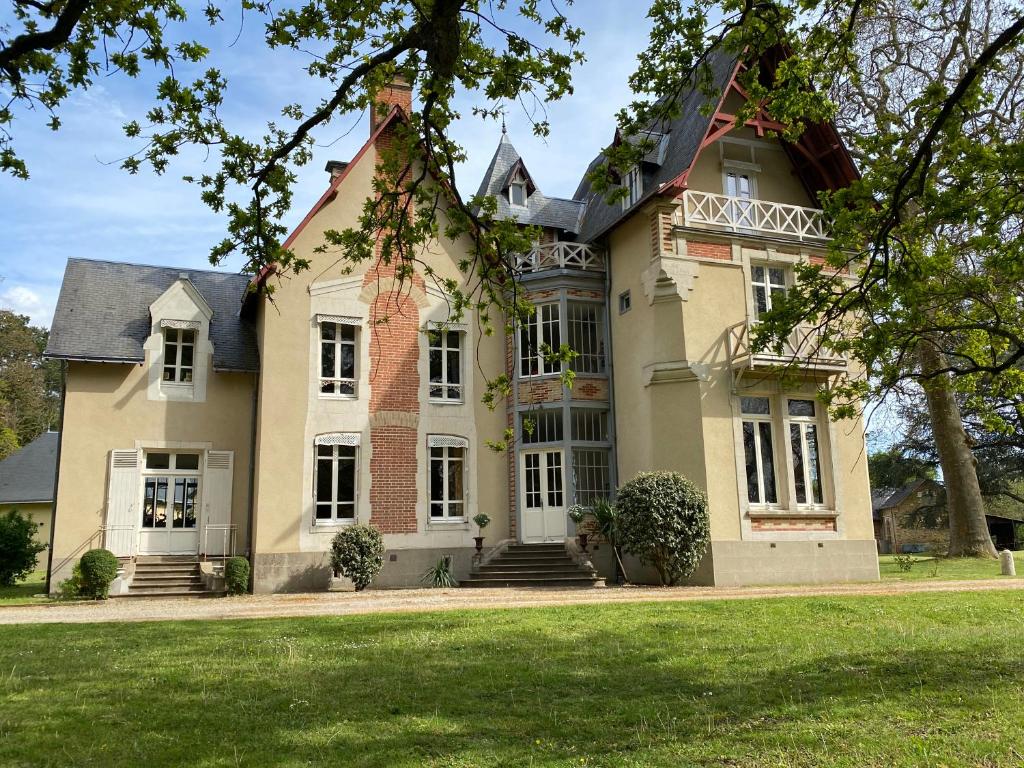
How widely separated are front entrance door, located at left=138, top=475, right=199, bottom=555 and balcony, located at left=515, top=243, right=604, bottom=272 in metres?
9.35

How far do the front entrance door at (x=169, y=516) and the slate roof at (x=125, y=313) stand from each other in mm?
2775

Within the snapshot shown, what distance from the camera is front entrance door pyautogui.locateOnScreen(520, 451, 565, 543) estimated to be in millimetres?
18875

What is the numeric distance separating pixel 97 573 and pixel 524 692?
12200 mm

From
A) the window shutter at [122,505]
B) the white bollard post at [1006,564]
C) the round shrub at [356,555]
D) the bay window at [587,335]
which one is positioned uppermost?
the bay window at [587,335]

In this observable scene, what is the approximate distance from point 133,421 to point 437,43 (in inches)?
569

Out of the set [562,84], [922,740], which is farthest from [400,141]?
[922,740]

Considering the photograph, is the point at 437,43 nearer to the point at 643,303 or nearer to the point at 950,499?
the point at 643,303

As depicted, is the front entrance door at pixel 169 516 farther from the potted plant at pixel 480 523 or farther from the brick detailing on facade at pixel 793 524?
the brick detailing on facade at pixel 793 524

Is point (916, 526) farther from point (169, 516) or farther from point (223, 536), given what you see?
point (169, 516)

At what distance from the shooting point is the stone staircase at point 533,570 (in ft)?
56.0

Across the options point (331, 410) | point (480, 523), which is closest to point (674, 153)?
point (480, 523)

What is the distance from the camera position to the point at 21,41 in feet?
18.0

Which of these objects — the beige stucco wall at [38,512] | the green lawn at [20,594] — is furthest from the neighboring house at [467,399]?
the beige stucco wall at [38,512]

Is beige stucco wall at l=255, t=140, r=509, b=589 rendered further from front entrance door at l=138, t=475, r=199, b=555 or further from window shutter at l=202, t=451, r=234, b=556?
front entrance door at l=138, t=475, r=199, b=555
